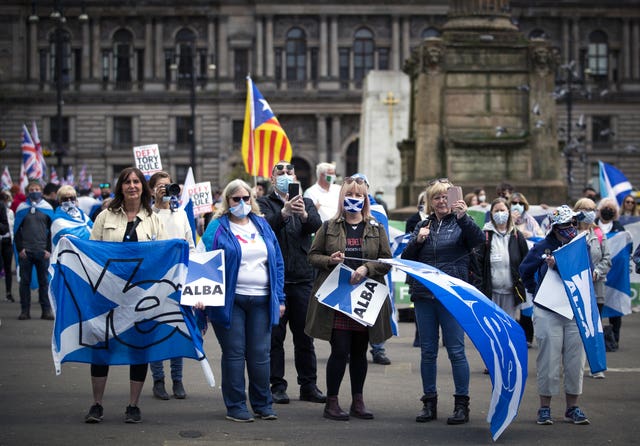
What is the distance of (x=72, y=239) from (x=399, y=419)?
2.72 meters

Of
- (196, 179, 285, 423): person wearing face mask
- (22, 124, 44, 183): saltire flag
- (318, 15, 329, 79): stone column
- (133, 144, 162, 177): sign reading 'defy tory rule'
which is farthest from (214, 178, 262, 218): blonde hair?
(318, 15, 329, 79): stone column

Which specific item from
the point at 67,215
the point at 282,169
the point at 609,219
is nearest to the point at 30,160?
the point at 67,215

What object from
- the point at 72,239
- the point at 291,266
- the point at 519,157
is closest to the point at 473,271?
the point at 291,266

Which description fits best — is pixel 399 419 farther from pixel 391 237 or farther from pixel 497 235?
pixel 391 237

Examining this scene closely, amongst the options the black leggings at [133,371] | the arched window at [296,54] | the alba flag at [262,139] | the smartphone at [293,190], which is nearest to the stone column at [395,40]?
the arched window at [296,54]

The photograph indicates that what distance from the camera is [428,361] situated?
373 inches

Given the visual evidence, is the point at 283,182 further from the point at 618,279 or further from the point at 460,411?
the point at 618,279

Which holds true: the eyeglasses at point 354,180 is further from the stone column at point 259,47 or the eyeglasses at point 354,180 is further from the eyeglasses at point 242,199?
the stone column at point 259,47

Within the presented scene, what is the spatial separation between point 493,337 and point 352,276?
3.75ft

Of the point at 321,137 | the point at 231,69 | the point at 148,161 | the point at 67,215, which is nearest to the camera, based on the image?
the point at 67,215

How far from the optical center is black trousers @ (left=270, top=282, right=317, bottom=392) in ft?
34.1

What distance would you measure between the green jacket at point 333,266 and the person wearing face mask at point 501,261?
3.61m

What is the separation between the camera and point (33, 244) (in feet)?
57.3

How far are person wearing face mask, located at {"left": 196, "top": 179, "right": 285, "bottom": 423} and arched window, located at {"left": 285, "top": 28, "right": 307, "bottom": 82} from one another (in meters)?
73.6
